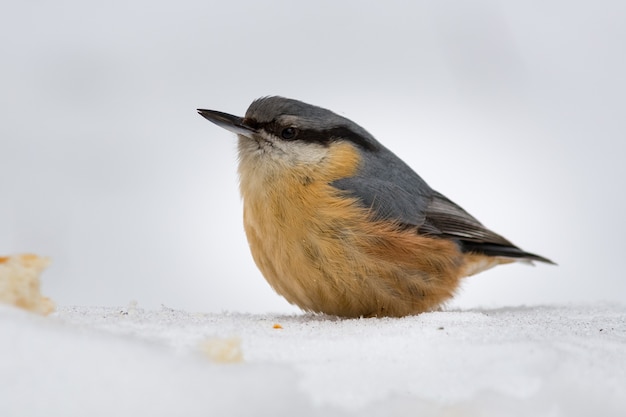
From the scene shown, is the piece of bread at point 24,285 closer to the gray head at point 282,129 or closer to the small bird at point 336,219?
the small bird at point 336,219

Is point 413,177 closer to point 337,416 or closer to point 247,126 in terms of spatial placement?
point 247,126

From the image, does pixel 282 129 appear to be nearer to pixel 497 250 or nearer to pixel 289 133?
pixel 289 133

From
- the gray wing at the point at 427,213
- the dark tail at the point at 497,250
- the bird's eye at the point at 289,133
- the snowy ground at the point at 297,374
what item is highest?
the bird's eye at the point at 289,133

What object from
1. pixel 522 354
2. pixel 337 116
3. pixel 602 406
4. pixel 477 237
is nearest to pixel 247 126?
pixel 337 116

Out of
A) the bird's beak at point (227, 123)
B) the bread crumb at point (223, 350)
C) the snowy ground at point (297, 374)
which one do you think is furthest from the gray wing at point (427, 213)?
the bread crumb at point (223, 350)

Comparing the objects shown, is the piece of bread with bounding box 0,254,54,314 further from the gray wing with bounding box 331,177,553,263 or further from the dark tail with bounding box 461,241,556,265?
the dark tail with bounding box 461,241,556,265

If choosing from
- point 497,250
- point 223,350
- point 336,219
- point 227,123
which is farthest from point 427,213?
point 223,350

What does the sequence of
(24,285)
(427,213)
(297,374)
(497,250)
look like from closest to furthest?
(297,374) → (24,285) → (427,213) → (497,250)
